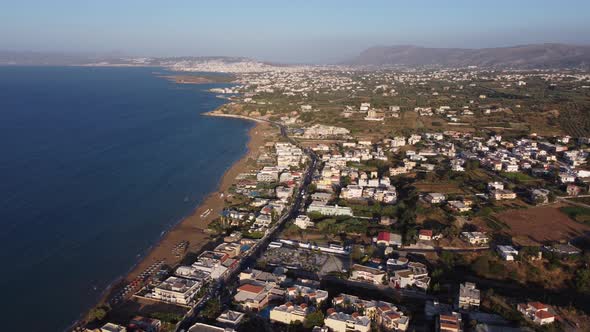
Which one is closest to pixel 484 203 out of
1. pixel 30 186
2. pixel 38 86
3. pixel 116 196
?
pixel 116 196

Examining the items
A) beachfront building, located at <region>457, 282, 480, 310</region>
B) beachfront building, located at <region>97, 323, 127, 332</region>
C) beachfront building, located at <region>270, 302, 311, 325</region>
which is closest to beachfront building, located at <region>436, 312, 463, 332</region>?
beachfront building, located at <region>457, 282, 480, 310</region>

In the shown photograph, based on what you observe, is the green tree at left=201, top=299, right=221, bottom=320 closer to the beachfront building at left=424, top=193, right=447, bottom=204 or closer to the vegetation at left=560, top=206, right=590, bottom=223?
the beachfront building at left=424, top=193, right=447, bottom=204

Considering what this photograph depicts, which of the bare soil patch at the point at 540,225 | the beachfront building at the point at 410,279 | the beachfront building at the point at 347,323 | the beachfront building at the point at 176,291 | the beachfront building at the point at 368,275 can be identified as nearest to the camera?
the beachfront building at the point at 347,323

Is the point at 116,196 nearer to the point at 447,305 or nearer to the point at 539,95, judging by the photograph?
the point at 447,305

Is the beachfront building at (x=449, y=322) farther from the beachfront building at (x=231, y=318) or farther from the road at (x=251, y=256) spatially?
the road at (x=251, y=256)

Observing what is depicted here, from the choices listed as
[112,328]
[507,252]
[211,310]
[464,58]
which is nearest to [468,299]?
[507,252]

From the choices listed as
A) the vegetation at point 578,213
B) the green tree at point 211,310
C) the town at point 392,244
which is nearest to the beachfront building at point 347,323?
the town at point 392,244
